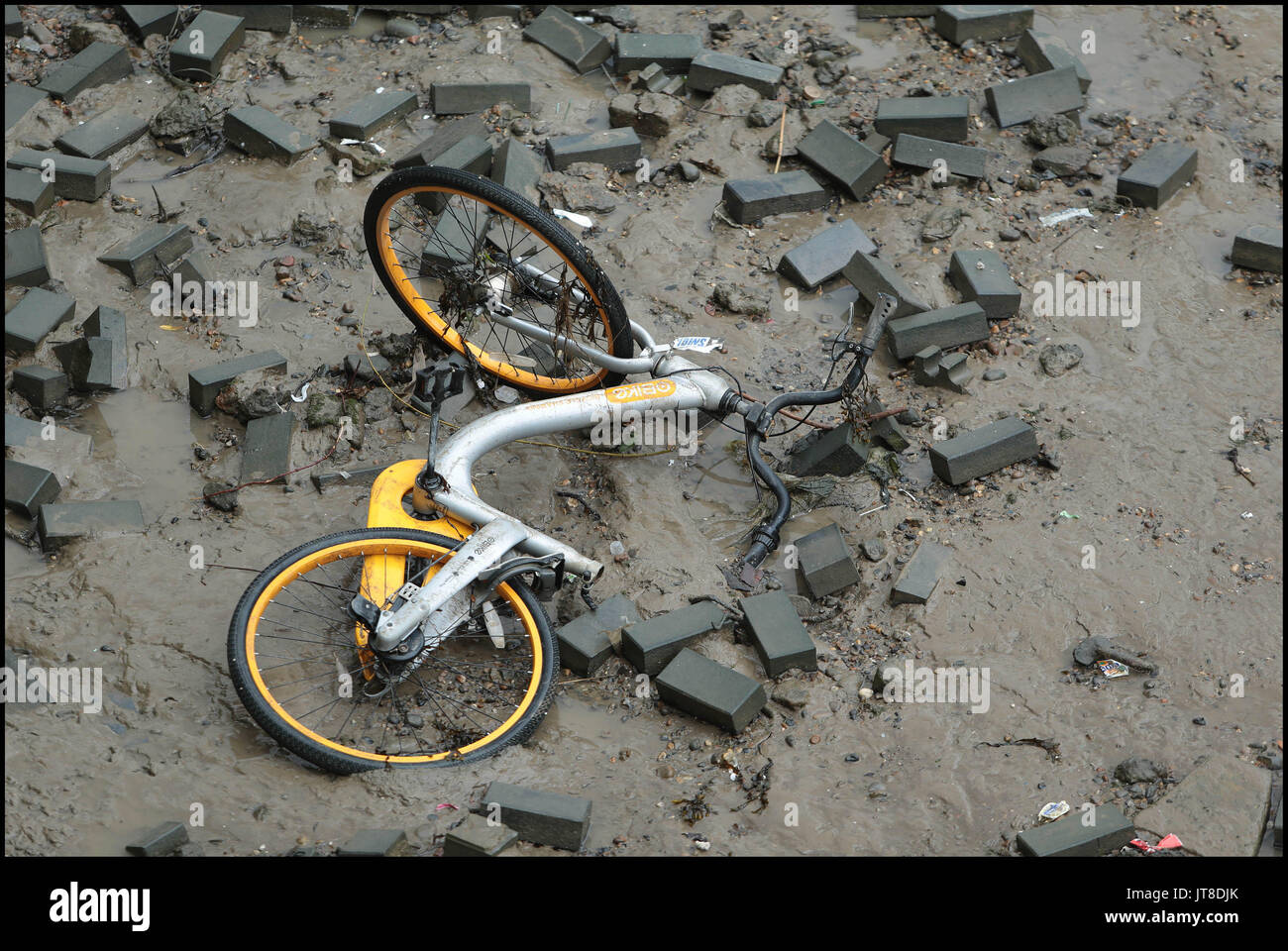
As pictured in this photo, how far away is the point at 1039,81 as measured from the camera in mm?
6809

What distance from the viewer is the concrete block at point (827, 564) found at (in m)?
4.61

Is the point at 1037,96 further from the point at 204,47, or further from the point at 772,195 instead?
the point at 204,47

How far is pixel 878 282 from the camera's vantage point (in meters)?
5.74

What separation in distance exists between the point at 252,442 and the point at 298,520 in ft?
1.56

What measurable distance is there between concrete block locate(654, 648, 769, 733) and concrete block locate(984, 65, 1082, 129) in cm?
432

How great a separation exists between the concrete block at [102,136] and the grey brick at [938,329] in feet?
14.8

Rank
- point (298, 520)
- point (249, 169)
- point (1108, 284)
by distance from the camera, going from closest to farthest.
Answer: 1. point (298, 520)
2. point (1108, 284)
3. point (249, 169)

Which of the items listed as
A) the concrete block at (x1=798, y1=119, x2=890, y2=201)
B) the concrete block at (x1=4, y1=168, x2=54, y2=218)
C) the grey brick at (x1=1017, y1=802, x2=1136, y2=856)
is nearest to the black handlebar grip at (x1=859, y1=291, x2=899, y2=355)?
the concrete block at (x1=798, y1=119, x2=890, y2=201)

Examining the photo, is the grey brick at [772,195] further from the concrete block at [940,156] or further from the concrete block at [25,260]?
the concrete block at [25,260]

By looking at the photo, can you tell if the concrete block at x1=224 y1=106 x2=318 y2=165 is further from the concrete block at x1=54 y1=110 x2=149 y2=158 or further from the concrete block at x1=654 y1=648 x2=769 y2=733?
the concrete block at x1=654 y1=648 x2=769 y2=733

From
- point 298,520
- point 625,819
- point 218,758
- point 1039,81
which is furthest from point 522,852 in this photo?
point 1039,81

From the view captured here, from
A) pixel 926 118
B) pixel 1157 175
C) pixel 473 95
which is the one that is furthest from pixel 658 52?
pixel 1157 175

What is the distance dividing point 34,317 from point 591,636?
128 inches

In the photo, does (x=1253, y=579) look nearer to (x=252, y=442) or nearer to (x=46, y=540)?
(x=252, y=442)
